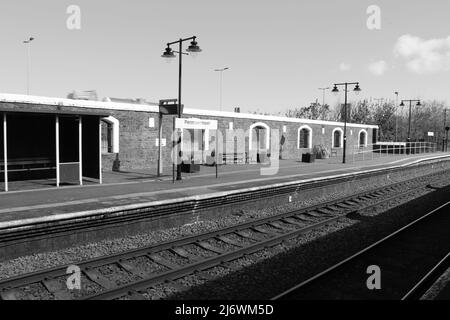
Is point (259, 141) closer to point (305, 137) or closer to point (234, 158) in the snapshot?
point (234, 158)

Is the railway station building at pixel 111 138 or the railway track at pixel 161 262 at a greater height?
the railway station building at pixel 111 138

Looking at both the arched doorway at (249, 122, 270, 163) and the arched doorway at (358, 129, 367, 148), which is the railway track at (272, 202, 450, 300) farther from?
the arched doorway at (358, 129, 367, 148)

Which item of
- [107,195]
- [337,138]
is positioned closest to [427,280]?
[107,195]

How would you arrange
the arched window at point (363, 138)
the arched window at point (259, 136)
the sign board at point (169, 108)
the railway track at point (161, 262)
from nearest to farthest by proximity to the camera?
the railway track at point (161, 262), the sign board at point (169, 108), the arched window at point (259, 136), the arched window at point (363, 138)

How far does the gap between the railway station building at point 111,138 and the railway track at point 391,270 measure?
10510 mm

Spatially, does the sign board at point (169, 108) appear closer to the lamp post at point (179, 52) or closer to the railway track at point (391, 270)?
the lamp post at point (179, 52)

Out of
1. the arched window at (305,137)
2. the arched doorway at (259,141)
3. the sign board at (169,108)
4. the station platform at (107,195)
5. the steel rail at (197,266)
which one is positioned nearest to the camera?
the steel rail at (197,266)

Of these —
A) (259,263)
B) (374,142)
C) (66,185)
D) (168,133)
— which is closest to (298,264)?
(259,263)

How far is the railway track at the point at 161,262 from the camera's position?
22.4 feet

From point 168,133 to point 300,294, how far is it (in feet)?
61.9

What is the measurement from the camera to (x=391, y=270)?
815cm

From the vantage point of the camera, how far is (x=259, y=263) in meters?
8.59

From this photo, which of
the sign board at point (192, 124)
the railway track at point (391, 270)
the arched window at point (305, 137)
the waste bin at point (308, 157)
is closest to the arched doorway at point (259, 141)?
the waste bin at point (308, 157)
